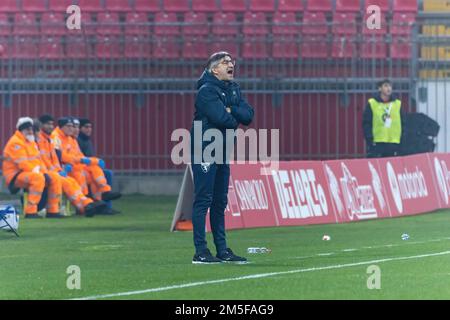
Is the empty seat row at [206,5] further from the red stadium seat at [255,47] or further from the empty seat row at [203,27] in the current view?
the red stadium seat at [255,47]

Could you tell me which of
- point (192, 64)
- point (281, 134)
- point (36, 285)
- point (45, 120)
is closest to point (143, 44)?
point (192, 64)

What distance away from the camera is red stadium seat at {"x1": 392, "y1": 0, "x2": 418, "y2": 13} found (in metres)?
A: 28.0

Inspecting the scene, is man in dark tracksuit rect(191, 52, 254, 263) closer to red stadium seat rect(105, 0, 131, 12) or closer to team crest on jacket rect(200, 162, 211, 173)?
team crest on jacket rect(200, 162, 211, 173)

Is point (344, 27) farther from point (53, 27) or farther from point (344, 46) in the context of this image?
point (53, 27)

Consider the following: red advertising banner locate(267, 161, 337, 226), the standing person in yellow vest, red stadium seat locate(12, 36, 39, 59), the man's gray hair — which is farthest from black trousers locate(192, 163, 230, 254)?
red stadium seat locate(12, 36, 39, 59)

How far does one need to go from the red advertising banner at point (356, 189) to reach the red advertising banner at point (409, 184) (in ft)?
0.68

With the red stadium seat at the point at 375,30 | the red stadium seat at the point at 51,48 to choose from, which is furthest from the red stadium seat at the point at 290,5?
the red stadium seat at the point at 51,48

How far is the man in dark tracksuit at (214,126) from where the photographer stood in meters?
13.1

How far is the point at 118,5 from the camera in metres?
28.3

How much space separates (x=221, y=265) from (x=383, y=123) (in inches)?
421

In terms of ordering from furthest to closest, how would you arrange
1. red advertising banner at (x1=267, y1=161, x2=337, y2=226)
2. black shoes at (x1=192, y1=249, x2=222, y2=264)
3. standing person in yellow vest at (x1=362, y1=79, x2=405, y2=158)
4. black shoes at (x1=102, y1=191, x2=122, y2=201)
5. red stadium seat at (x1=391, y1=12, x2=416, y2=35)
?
red stadium seat at (x1=391, y1=12, x2=416, y2=35) < standing person in yellow vest at (x1=362, y1=79, x2=405, y2=158) < black shoes at (x1=102, y1=191, x2=122, y2=201) < red advertising banner at (x1=267, y1=161, x2=337, y2=226) < black shoes at (x1=192, y1=249, x2=222, y2=264)

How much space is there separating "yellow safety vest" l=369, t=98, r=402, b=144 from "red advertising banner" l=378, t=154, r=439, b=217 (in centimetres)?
163

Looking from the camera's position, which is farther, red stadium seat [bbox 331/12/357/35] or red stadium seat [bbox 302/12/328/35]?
red stadium seat [bbox 302/12/328/35]

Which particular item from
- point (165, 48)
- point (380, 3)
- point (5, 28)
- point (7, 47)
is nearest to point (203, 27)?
point (165, 48)
